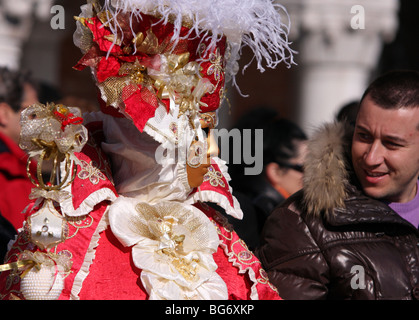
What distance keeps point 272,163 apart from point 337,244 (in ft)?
5.71

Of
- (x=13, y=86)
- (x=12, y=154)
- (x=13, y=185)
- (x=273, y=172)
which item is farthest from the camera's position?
(x=273, y=172)

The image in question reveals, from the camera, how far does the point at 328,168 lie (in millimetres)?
2959

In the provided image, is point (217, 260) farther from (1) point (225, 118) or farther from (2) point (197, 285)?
(1) point (225, 118)

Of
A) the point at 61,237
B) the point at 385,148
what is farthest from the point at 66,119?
the point at 385,148

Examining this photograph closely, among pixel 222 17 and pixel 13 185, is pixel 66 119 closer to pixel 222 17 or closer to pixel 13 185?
pixel 222 17

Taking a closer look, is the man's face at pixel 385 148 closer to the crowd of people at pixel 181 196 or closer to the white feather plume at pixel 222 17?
the crowd of people at pixel 181 196

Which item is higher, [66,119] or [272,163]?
[66,119]

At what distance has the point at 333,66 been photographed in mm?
8922

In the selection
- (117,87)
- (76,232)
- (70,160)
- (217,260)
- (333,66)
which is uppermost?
(117,87)

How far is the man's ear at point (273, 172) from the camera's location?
4.51 meters

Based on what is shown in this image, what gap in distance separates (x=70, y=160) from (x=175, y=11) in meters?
0.59

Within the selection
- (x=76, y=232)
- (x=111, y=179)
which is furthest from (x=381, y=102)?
(x=76, y=232)

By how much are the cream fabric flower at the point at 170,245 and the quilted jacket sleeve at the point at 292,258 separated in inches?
12.8
